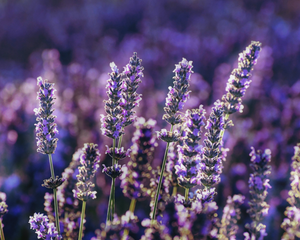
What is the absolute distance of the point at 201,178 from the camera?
4.29 ft

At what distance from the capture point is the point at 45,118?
1.28 m

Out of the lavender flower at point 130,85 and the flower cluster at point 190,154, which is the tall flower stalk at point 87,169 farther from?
the flower cluster at point 190,154

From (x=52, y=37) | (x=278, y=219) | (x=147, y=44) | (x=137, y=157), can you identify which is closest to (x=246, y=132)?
(x=278, y=219)

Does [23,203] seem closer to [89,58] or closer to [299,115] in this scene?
[299,115]

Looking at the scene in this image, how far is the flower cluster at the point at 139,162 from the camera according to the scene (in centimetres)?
168

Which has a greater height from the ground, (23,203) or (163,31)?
(163,31)

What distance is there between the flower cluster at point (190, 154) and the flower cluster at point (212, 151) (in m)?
0.04

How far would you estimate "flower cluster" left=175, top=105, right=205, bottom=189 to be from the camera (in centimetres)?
125

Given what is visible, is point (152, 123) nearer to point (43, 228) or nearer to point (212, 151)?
point (212, 151)

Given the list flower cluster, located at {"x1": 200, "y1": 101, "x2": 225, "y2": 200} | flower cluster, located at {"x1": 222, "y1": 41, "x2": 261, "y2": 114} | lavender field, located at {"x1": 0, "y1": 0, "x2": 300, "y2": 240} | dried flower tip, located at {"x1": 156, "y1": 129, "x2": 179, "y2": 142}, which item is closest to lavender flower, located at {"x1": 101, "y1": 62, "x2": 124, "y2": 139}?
lavender field, located at {"x1": 0, "y1": 0, "x2": 300, "y2": 240}

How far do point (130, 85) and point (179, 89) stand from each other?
23cm

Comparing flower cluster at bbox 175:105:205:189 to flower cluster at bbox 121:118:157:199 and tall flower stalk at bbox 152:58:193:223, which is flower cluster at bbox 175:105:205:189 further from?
flower cluster at bbox 121:118:157:199

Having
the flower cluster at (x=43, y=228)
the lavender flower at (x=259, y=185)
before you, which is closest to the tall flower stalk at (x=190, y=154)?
the lavender flower at (x=259, y=185)

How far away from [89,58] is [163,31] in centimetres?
188
